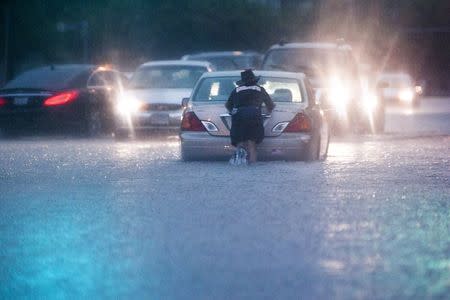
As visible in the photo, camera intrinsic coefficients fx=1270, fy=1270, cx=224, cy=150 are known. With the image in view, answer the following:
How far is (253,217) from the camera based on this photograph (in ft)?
39.3

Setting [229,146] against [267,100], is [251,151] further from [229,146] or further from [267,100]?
[267,100]

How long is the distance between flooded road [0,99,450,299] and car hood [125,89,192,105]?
5.23 meters

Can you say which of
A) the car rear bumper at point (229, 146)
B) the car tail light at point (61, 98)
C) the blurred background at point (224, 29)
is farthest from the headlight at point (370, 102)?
the blurred background at point (224, 29)

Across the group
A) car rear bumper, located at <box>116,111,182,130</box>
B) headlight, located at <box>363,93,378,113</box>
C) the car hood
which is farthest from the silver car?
headlight, located at <box>363,93,378,113</box>

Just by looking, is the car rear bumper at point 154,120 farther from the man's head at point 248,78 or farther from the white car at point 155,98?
the man's head at point 248,78

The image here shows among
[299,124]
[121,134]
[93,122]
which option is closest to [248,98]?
[299,124]

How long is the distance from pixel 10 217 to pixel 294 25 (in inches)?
1792

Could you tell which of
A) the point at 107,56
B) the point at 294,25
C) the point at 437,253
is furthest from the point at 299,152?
the point at 294,25

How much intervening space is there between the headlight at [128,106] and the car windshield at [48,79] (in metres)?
1.28

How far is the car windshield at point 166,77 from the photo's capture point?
2622 centimetres

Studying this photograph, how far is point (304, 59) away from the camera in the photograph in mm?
26516

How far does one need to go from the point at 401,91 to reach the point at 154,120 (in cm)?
2444

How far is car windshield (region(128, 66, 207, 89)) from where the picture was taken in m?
26.2

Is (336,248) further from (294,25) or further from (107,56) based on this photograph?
(294,25)
